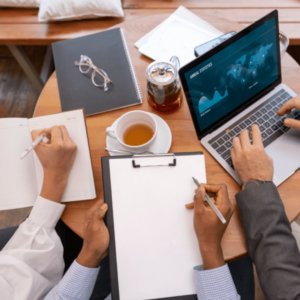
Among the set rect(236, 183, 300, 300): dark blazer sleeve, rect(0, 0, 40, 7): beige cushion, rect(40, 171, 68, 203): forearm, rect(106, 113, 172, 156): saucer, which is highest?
rect(0, 0, 40, 7): beige cushion

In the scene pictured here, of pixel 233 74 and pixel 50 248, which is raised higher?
pixel 233 74

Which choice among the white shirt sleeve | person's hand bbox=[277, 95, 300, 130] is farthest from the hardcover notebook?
person's hand bbox=[277, 95, 300, 130]

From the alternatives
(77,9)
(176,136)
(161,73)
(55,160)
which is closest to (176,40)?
(161,73)

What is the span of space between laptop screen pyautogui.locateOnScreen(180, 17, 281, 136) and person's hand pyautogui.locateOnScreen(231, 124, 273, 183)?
12 cm

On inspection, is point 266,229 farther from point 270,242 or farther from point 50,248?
point 50,248

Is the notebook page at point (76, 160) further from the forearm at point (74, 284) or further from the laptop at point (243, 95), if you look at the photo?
the laptop at point (243, 95)

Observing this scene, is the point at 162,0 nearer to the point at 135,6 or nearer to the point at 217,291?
the point at 135,6

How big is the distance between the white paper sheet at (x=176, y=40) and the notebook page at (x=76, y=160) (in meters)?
0.44

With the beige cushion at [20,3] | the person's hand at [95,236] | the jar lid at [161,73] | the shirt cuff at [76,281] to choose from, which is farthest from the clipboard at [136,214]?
the beige cushion at [20,3]

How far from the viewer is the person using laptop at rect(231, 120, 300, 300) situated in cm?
69

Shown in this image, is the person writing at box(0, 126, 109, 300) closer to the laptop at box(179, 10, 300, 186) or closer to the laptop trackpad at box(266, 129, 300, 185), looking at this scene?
the laptop at box(179, 10, 300, 186)

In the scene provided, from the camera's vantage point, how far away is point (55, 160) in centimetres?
79

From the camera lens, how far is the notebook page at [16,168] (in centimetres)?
82

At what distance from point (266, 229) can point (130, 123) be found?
53 centimetres
